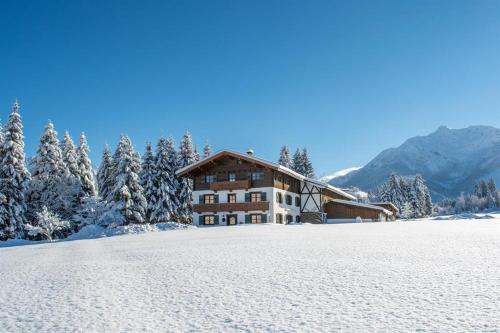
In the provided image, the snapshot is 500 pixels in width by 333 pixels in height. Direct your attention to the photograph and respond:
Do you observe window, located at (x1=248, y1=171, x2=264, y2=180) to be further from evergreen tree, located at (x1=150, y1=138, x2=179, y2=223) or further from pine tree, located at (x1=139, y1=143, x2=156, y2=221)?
pine tree, located at (x1=139, y1=143, x2=156, y2=221)

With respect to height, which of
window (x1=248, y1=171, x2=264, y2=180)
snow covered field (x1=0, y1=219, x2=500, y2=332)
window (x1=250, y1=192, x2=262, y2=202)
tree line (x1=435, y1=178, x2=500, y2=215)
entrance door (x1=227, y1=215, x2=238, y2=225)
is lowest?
snow covered field (x1=0, y1=219, x2=500, y2=332)

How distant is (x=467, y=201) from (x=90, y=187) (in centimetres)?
15423

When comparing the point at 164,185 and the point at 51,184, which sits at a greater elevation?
the point at 164,185

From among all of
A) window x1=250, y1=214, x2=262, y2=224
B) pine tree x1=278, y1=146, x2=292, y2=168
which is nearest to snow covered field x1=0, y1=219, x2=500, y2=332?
window x1=250, y1=214, x2=262, y2=224

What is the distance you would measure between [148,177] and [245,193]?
13.8 meters

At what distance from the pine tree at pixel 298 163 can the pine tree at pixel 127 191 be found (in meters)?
33.9

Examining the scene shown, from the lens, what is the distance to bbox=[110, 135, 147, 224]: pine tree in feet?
143

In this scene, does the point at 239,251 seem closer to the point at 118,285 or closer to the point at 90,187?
the point at 118,285

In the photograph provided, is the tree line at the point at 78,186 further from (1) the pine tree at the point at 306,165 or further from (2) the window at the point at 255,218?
(1) the pine tree at the point at 306,165

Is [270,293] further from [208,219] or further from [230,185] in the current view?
[208,219]

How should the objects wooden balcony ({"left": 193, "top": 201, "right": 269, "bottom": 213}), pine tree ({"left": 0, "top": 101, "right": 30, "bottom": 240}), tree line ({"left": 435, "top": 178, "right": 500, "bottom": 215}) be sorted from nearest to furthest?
pine tree ({"left": 0, "top": 101, "right": 30, "bottom": 240}) < wooden balcony ({"left": 193, "top": 201, "right": 269, "bottom": 213}) < tree line ({"left": 435, "top": 178, "right": 500, "bottom": 215})

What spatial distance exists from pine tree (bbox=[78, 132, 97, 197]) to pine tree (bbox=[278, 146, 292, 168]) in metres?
33.3

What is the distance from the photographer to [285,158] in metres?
73.2

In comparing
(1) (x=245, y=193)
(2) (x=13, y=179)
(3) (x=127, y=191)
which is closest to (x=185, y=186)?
(1) (x=245, y=193)
